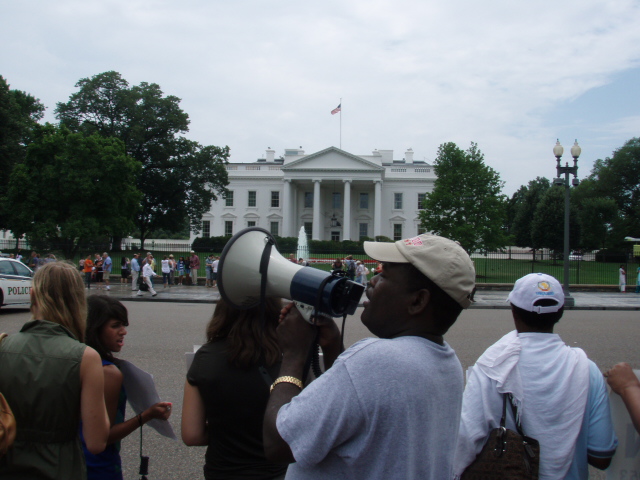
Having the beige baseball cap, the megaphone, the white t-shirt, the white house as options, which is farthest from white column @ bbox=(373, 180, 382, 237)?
the beige baseball cap

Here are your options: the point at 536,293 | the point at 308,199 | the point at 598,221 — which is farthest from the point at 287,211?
the point at 536,293

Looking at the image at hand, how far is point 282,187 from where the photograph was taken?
75750 millimetres

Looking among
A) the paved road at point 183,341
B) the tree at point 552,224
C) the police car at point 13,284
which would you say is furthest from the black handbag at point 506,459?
the tree at point 552,224

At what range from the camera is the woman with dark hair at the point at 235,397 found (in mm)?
2264

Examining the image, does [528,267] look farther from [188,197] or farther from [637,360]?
[188,197]

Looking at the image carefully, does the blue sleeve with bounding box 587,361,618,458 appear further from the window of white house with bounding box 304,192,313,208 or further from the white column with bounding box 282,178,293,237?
the window of white house with bounding box 304,192,313,208

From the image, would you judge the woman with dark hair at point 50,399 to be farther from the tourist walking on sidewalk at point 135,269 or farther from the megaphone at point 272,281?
the tourist walking on sidewalk at point 135,269

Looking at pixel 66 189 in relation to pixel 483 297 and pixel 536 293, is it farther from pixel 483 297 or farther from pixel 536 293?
pixel 536 293

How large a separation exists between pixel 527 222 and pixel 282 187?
33.1 m

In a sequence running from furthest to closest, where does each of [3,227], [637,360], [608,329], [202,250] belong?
[3,227], [202,250], [608,329], [637,360]

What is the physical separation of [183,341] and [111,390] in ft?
26.1

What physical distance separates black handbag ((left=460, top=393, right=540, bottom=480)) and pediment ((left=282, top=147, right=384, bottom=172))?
68828mm

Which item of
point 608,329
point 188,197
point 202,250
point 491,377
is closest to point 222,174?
point 188,197

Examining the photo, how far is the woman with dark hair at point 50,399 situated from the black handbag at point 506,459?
61.4 inches
